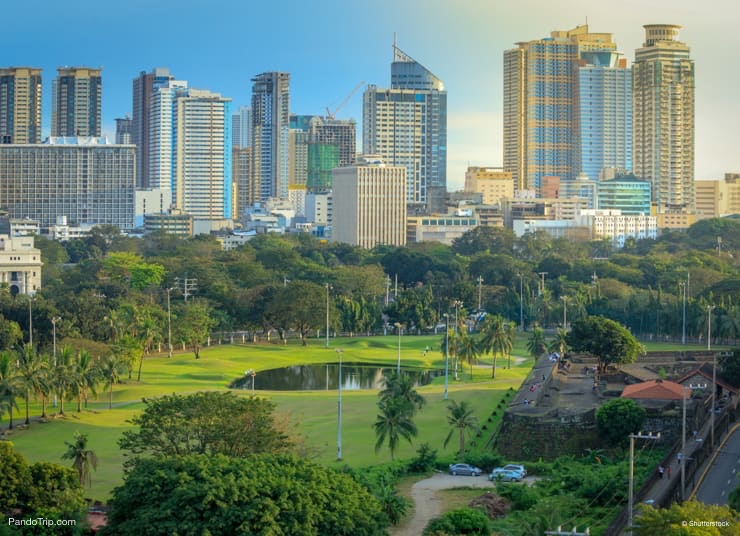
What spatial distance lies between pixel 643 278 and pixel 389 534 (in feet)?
274

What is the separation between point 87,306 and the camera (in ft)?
277

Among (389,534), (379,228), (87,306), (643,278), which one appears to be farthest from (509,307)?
(379,228)

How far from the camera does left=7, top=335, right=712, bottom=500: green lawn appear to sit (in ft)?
177

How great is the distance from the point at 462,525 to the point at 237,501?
274 inches

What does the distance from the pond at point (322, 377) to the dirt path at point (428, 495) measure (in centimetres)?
2660

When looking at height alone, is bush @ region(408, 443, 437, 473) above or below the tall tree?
below

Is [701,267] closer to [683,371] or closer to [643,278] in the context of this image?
[643,278]

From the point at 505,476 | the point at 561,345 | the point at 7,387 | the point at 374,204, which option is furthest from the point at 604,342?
the point at 374,204

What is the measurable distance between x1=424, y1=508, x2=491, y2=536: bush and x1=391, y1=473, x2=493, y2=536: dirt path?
1.74 meters

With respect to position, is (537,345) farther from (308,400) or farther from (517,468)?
(517,468)

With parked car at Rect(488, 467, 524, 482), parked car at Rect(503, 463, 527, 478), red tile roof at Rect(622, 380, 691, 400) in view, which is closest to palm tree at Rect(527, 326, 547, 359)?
red tile roof at Rect(622, 380, 691, 400)

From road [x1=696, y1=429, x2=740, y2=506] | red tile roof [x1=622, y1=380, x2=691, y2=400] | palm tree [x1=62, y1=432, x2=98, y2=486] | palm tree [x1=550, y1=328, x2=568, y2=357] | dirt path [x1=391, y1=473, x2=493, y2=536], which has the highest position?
palm tree [x1=550, y1=328, x2=568, y2=357]

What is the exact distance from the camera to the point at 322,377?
264 ft

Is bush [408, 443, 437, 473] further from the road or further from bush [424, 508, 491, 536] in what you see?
bush [424, 508, 491, 536]
